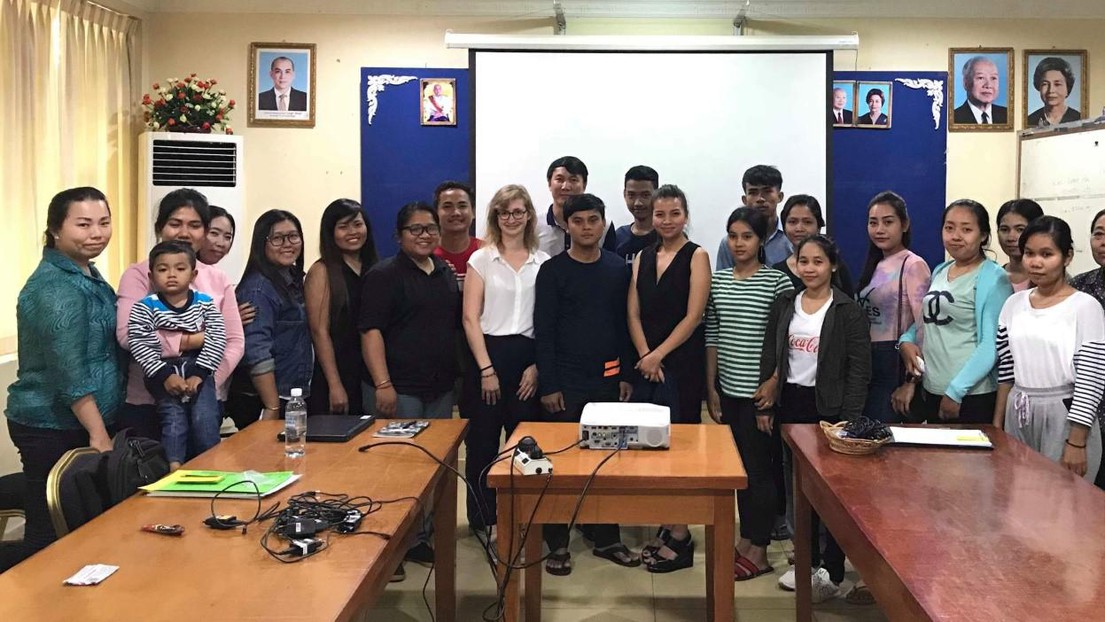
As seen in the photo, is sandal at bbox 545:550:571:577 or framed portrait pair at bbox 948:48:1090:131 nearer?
sandal at bbox 545:550:571:577

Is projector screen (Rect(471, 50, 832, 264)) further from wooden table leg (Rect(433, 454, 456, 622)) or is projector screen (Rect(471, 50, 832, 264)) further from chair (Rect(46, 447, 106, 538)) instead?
chair (Rect(46, 447, 106, 538))

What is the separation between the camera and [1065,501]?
72.7 inches

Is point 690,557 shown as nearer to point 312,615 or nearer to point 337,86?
point 312,615

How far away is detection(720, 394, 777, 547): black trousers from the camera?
9.76ft

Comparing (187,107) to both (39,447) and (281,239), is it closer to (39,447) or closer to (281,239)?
(281,239)

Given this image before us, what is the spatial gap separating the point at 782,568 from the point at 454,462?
1489 millimetres

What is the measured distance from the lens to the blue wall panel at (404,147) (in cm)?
491

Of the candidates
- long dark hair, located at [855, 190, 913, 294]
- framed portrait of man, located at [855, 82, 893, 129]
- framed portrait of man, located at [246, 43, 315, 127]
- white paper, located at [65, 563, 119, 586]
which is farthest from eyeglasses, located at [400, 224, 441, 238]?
framed portrait of man, located at [855, 82, 893, 129]

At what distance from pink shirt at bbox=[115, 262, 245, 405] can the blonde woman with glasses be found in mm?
827

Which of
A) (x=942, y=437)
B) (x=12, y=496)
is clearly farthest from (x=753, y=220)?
(x=12, y=496)

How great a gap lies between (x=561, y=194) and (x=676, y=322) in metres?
0.85

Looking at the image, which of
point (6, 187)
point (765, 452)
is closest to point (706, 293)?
point (765, 452)

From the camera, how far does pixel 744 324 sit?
3023 mm

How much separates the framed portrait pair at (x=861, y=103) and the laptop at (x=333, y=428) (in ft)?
11.5
